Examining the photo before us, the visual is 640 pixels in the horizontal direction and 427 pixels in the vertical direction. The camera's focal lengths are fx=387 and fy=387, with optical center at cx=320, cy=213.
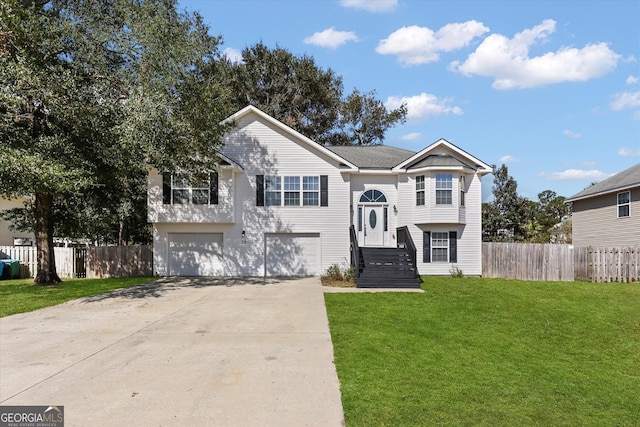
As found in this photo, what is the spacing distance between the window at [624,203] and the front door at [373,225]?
1220 centimetres

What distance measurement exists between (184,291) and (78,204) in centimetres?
889

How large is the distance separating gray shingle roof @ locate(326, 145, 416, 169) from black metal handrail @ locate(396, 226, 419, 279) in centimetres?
307

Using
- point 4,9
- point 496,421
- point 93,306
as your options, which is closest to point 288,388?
point 496,421

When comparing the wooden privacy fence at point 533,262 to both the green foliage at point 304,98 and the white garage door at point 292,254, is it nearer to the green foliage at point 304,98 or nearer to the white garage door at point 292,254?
the white garage door at point 292,254

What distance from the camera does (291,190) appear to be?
17.3m

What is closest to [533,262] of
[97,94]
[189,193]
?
[189,193]

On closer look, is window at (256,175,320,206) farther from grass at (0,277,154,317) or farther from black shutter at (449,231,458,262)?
grass at (0,277,154,317)

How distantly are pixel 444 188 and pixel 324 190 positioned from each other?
208 inches

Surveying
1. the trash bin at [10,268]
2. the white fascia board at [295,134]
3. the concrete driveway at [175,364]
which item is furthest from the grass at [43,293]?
the white fascia board at [295,134]

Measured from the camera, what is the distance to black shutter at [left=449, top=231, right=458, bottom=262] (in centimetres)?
1739

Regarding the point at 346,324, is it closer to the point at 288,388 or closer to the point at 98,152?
the point at 288,388

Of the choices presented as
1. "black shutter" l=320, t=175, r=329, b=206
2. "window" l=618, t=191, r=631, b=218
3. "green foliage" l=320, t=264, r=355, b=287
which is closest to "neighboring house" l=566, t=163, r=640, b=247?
"window" l=618, t=191, r=631, b=218

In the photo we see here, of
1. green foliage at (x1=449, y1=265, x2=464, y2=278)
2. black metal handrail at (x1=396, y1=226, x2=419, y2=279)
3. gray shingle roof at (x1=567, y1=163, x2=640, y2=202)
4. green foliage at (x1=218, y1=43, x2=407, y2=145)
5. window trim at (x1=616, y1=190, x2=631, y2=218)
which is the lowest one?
green foliage at (x1=449, y1=265, x2=464, y2=278)

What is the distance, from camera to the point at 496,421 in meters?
4.07
